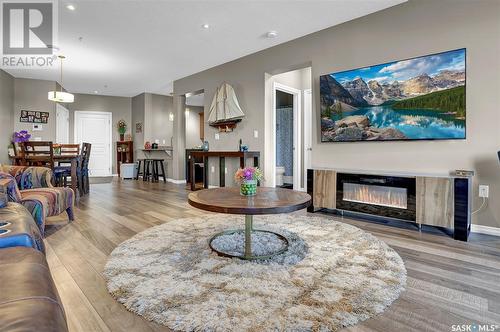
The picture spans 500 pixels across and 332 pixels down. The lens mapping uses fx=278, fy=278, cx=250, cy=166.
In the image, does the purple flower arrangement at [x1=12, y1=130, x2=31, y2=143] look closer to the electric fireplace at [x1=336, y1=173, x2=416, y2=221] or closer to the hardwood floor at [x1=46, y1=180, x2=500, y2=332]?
the hardwood floor at [x1=46, y1=180, x2=500, y2=332]

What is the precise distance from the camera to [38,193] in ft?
9.27

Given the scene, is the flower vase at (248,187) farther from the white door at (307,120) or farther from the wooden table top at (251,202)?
the white door at (307,120)

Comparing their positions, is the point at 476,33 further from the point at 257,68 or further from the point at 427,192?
the point at 257,68

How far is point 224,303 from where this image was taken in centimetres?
150

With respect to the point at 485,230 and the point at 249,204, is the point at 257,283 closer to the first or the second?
the point at 249,204

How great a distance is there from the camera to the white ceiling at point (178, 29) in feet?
11.3

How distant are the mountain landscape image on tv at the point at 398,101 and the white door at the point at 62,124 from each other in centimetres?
735

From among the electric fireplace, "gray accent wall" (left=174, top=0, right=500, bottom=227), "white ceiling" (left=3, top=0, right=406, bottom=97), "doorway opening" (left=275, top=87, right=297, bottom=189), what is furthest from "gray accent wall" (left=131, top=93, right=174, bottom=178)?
the electric fireplace

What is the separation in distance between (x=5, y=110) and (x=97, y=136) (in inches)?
113

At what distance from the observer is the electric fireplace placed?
303cm

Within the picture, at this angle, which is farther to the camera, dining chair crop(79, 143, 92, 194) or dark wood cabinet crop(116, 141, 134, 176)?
dark wood cabinet crop(116, 141, 134, 176)

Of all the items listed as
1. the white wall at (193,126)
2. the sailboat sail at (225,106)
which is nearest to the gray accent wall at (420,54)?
the sailboat sail at (225,106)

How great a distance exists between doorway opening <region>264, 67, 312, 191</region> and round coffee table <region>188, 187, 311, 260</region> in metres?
2.62

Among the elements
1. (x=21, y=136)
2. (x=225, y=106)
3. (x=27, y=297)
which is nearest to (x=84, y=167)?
(x=21, y=136)
